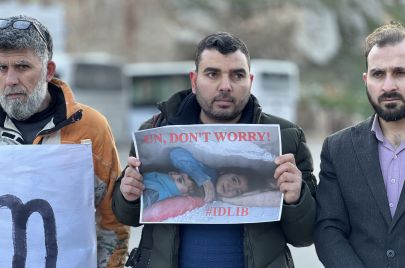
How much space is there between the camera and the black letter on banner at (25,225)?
3.64 meters

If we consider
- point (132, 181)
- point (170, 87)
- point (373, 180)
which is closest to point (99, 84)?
point (170, 87)

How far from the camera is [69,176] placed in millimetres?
3725

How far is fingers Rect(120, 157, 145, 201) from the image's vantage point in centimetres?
360

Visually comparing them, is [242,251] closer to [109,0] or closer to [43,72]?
[43,72]

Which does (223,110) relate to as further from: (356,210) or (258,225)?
(356,210)

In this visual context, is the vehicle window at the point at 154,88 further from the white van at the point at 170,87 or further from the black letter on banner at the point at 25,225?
the black letter on banner at the point at 25,225

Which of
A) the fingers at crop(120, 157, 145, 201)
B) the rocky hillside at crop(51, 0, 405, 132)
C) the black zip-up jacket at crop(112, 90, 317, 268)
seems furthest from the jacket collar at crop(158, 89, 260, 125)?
the rocky hillside at crop(51, 0, 405, 132)

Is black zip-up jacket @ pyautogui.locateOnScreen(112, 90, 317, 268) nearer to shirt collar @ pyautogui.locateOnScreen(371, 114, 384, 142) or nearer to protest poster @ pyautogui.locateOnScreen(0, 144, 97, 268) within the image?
protest poster @ pyautogui.locateOnScreen(0, 144, 97, 268)

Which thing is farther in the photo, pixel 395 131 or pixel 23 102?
pixel 23 102

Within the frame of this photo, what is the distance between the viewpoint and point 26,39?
369 centimetres

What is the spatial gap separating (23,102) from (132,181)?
24.3 inches

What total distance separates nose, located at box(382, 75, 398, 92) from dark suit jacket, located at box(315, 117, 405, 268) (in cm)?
24

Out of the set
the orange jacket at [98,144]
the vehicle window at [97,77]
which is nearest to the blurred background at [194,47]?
the vehicle window at [97,77]

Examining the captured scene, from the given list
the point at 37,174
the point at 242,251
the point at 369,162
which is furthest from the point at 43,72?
the point at 369,162
